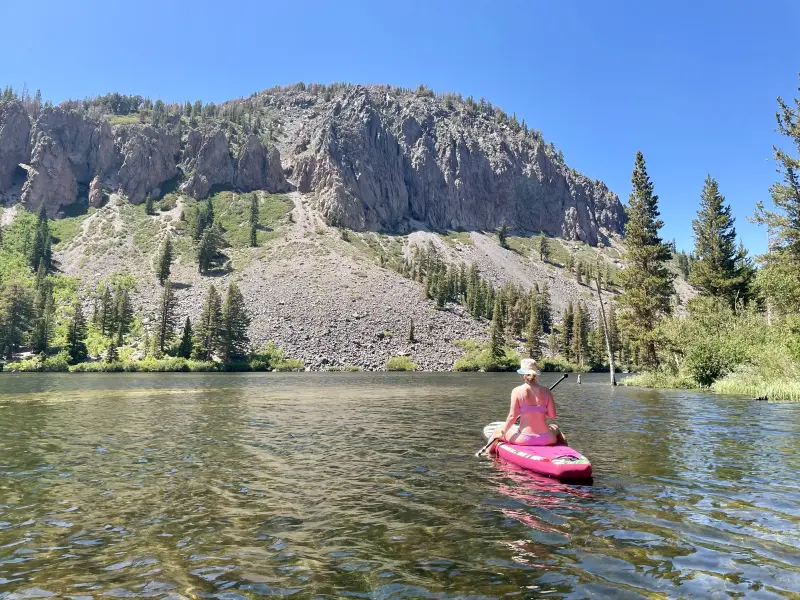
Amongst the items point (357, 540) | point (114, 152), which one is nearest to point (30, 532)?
point (357, 540)

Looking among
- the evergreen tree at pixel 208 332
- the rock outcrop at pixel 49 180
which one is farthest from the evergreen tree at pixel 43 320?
the rock outcrop at pixel 49 180

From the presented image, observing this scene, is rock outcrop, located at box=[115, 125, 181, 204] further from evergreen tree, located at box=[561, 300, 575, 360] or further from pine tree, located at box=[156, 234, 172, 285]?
evergreen tree, located at box=[561, 300, 575, 360]

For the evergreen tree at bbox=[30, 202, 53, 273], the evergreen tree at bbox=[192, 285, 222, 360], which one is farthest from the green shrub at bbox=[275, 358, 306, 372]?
the evergreen tree at bbox=[30, 202, 53, 273]

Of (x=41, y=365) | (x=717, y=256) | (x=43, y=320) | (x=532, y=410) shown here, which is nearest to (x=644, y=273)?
(x=717, y=256)

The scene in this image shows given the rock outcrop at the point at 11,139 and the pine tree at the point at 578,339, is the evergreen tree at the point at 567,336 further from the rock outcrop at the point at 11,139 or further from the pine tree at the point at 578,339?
the rock outcrop at the point at 11,139

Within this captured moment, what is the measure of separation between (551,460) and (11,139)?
245469mm

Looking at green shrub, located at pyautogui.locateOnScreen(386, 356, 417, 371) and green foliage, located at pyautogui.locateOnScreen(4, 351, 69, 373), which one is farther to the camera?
green shrub, located at pyautogui.locateOnScreen(386, 356, 417, 371)

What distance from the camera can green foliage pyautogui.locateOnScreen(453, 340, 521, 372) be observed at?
4097 inches

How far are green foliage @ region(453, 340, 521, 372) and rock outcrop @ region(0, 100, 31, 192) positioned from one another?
606 feet

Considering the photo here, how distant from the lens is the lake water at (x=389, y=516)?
6.69 m

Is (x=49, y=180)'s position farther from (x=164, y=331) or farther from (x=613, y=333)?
(x=613, y=333)

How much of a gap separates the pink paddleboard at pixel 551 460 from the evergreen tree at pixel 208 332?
9487cm

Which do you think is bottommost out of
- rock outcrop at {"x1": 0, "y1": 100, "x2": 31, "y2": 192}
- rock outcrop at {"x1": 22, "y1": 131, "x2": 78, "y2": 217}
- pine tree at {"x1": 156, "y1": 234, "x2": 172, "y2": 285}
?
pine tree at {"x1": 156, "y1": 234, "x2": 172, "y2": 285}

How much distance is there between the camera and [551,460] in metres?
12.5
